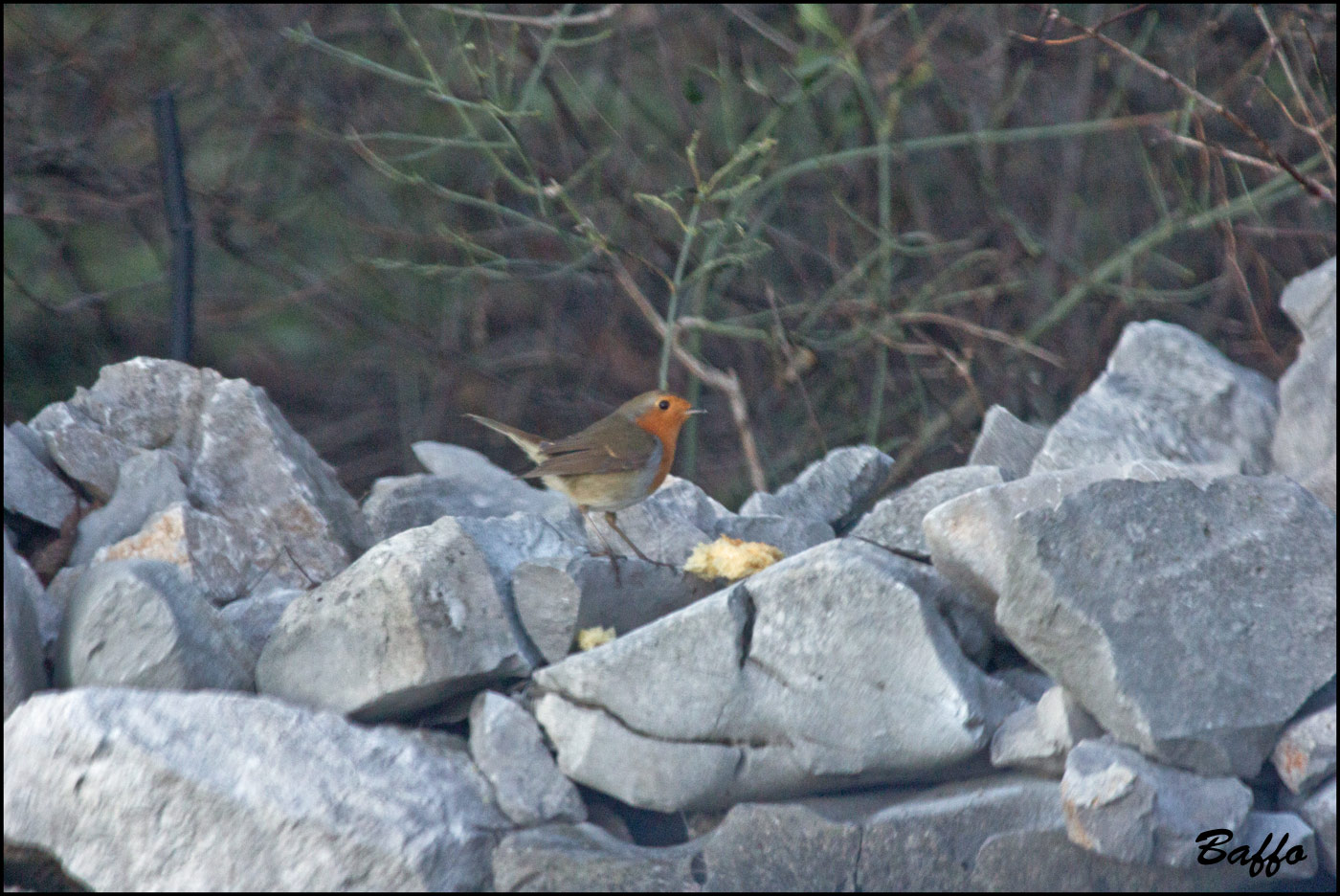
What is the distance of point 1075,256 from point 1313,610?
4710mm

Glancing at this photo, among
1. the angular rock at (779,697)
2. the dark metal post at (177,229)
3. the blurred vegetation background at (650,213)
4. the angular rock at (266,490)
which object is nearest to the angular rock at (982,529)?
the angular rock at (779,697)

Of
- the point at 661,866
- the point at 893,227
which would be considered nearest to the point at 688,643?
the point at 661,866

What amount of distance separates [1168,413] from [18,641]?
3045 mm

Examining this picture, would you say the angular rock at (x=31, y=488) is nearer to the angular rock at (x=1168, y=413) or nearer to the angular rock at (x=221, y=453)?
the angular rock at (x=221, y=453)

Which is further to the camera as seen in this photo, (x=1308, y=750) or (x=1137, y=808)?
(x=1308, y=750)

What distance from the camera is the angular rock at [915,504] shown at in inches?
132

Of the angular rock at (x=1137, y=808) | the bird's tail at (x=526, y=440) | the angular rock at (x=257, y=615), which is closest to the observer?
the angular rock at (x=1137, y=808)

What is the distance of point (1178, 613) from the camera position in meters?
2.42

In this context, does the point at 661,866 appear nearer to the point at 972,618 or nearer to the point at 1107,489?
the point at 972,618

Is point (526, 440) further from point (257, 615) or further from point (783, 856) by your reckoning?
point (783, 856)

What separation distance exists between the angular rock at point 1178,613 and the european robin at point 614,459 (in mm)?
1368

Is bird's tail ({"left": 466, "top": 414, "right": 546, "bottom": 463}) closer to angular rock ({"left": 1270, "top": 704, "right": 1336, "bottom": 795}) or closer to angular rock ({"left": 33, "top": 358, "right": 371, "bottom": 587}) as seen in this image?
angular rock ({"left": 33, "top": 358, "right": 371, "bottom": 587})

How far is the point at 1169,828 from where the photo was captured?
2271mm

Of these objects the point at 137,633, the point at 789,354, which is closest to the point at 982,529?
the point at 137,633
